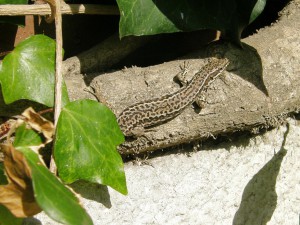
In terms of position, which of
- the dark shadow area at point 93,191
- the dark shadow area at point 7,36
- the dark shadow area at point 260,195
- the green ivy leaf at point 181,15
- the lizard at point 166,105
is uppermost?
the green ivy leaf at point 181,15

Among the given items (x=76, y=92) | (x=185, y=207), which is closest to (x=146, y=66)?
(x=76, y=92)

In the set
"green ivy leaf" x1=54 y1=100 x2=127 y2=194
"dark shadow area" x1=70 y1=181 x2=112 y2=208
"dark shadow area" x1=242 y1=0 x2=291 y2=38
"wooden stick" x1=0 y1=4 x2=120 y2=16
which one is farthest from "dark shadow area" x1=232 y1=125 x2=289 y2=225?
"wooden stick" x1=0 y1=4 x2=120 y2=16

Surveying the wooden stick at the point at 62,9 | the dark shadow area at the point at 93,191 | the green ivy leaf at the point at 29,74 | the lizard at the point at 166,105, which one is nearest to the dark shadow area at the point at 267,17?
the lizard at the point at 166,105

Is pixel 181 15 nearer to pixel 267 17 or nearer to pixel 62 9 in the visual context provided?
pixel 62 9

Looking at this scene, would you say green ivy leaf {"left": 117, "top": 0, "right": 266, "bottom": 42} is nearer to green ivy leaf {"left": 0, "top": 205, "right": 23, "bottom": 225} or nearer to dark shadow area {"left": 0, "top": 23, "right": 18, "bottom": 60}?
dark shadow area {"left": 0, "top": 23, "right": 18, "bottom": 60}

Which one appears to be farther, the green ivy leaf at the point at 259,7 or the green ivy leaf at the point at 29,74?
the green ivy leaf at the point at 259,7

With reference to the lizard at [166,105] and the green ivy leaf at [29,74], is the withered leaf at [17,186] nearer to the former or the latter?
the green ivy leaf at [29,74]

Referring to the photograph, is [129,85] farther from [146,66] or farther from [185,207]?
[185,207]
